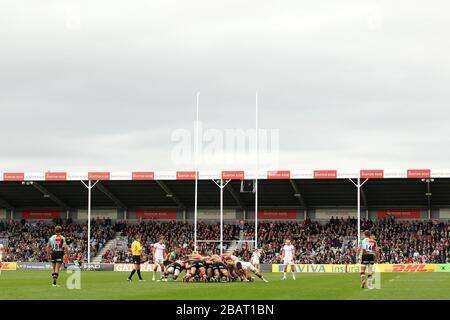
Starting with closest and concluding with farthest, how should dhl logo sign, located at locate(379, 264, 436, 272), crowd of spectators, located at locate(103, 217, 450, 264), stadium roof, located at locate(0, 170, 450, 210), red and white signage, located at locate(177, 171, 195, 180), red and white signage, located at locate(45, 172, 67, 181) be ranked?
dhl logo sign, located at locate(379, 264, 436, 272)
crowd of spectators, located at locate(103, 217, 450, 264)
red and white signage, located at locate(177, 171, 195, 180)
stadium roof, located at locate(0, 170, 450, 210)
red and white signage, located at locate(45, 172, 67, 181)

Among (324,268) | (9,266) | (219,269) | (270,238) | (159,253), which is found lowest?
(9,266)

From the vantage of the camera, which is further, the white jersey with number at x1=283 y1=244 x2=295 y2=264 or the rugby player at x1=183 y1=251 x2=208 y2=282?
the white jersey with number at x1=283 y1=244 x2=295 y2=264

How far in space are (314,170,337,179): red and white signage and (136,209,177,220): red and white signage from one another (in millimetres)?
18248

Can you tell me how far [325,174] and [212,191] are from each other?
11930mm

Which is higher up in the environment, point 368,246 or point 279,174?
point 279,174

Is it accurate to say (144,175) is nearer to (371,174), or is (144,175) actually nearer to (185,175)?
(185,175)

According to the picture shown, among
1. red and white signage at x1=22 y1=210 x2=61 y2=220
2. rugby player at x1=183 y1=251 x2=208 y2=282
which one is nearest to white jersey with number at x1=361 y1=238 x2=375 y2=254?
rugby player at x1=183 y1=251 x2=208 y2=282

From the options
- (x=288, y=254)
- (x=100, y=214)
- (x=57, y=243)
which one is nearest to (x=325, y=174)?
(x=288, y=254)

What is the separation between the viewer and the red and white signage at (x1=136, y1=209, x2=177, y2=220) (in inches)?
2990

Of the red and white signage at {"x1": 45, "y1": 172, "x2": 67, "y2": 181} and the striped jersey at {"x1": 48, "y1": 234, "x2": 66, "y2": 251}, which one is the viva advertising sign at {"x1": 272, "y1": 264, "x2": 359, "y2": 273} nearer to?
the red and white signage at {"x1": 45, "y1": 172, "x2": 67, "y2": 181}

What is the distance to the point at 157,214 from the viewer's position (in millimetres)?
76125
